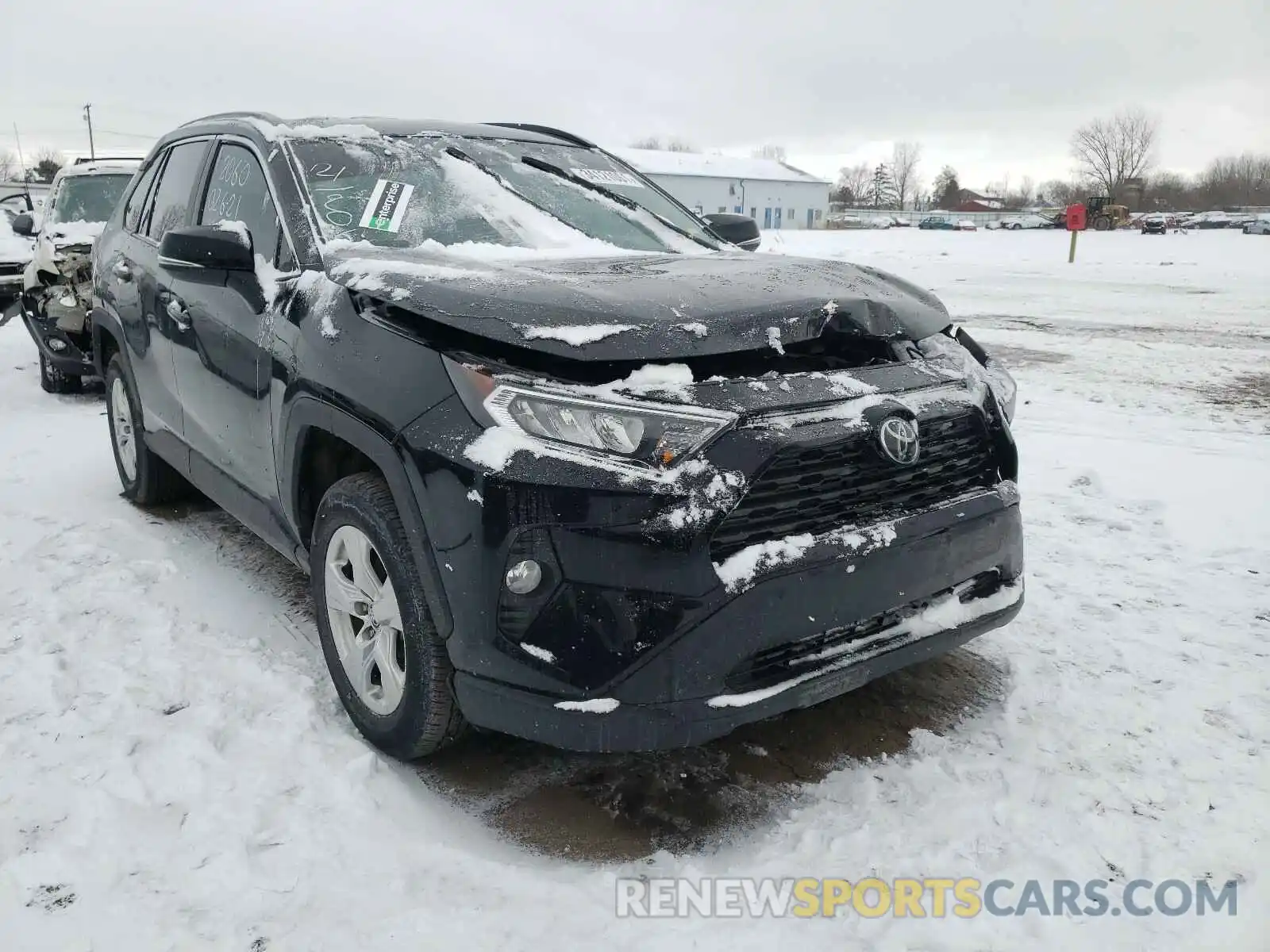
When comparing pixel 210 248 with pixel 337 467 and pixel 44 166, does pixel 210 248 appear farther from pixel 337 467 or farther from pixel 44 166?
pixel 44 166

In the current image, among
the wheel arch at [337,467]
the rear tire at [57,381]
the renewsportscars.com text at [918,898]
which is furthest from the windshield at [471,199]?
the rear tire at [57,381]

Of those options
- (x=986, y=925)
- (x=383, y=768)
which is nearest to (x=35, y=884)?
(x=383, y=768)

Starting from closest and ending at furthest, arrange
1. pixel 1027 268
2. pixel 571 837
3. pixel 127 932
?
pixel 127 932, pixel 571 837, pixel 1027 268

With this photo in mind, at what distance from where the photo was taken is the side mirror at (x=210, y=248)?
298cm

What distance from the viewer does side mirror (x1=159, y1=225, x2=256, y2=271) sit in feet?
9.77

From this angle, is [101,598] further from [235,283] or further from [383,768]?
[383,768]

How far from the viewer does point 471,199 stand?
3322 millimetres

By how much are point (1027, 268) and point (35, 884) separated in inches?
919

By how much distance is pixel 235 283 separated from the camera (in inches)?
125

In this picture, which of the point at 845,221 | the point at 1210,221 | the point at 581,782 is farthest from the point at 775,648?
the point at 845,221

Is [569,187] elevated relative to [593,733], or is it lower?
elevated

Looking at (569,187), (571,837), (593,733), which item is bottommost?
(571,837)

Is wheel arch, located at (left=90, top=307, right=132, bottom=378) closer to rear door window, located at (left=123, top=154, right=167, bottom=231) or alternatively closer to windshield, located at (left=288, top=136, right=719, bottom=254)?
rear door window, located at (left=123, top=154, right=167, bottom=231)

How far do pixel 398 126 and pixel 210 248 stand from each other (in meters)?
1.02
